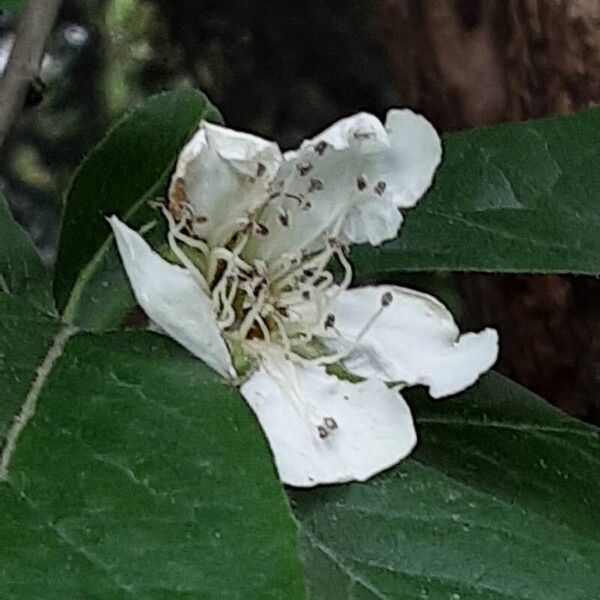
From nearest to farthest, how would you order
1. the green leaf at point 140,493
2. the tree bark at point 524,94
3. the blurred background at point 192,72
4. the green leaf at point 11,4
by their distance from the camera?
the green leaf at point 140,493
the green leaf at point 11,4
the tree bark at point 524,94
the blurred background at point 192,72

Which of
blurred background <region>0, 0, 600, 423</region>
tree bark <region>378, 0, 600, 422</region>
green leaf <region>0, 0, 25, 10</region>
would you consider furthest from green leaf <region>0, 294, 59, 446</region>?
blurred background <region>0, 0, 600, 423</region>

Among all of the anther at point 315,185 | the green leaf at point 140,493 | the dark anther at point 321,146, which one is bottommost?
the green leaf at point 140,493

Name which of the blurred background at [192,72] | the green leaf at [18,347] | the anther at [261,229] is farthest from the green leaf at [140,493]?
the blurred background at [192,72]

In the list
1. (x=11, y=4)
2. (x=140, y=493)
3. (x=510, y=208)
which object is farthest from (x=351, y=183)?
(x=11, y=4)

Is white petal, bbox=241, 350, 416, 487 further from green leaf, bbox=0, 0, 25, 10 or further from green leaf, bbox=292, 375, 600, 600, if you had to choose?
green leaf, bbox=0, 0, 25, 10

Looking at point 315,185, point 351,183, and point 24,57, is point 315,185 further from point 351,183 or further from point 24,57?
point 24,57

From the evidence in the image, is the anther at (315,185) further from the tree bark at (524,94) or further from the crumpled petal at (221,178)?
the tree bark at (524,94)
